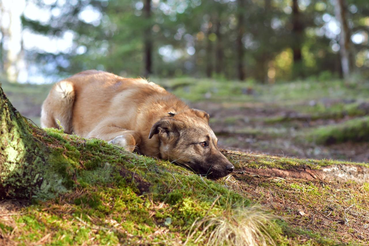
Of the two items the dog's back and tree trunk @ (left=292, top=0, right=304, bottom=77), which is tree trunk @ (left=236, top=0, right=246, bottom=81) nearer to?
tree trunk @ (left=292, top=0, right=304, bottom=77)

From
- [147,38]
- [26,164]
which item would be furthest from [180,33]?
[26,164]

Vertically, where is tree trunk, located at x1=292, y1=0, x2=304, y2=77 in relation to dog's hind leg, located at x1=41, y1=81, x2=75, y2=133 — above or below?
above

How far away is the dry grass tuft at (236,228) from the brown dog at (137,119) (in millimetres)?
947

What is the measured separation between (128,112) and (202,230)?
265 cm

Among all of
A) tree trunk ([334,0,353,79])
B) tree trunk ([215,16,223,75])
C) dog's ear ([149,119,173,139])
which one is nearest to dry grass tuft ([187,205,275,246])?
dog's ear ([149,119,173,139])

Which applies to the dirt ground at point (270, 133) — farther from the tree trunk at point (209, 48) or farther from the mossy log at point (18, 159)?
the tree trunk at point (209, 48)

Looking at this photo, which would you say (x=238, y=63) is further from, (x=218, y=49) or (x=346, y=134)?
(x=346, y=134)

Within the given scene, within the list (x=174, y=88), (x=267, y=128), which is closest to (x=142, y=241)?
(x=267, y=128)

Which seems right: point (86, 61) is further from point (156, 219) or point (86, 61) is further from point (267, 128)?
point (156, 219)

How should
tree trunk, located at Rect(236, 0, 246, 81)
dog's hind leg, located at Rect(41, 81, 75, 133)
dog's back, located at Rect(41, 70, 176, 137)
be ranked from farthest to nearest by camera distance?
tree trunk, located at Rect(236, 0, 246, 81) → dog's hind leg, located at Rect(41, 81, 75, 133) → dog's back, located at Rect(41, 70, 176, 137)

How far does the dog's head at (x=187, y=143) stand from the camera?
413 cm

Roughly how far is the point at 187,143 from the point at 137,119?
1.01 m

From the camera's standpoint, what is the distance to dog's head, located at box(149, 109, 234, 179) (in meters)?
4.13

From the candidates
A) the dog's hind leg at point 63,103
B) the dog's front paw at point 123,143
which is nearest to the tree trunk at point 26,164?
the dog's front paw at point 123,143
